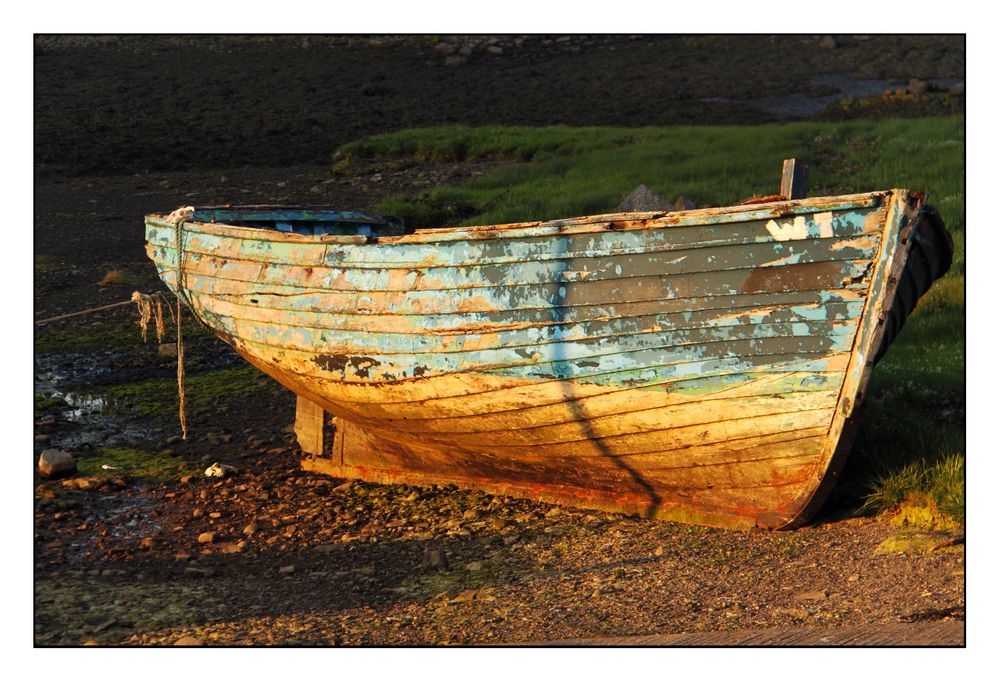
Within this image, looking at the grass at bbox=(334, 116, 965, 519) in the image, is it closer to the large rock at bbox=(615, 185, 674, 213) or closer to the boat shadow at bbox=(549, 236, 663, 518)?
the boat shadow at bbox=(549, 236, 663, 518)

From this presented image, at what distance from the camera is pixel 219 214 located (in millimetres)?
8898

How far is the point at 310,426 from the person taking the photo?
863 centimetres

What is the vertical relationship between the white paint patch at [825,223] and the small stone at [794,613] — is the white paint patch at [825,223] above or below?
above

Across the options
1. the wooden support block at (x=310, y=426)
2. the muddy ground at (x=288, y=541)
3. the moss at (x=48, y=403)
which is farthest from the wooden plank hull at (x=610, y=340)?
the moss at (x=48, y=403)

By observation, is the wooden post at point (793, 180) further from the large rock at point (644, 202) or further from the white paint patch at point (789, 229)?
the large rock at point (644, 202)

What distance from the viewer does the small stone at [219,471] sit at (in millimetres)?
8547

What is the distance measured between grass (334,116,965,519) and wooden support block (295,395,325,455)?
3.50m

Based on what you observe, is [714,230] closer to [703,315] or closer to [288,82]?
[703,315]

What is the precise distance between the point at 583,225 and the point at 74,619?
322cm

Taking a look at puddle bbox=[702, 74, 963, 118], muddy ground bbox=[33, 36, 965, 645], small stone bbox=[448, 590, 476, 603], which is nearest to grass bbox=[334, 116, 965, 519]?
muddy ground bbox=[33, 36, 965, 645]

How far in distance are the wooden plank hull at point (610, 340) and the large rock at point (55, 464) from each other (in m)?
1.74

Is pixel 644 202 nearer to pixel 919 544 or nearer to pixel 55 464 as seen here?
pixel 55 464

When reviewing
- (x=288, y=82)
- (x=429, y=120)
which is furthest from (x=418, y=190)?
(x=288, y=82)

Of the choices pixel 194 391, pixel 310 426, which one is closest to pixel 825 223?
pixel 310 426
